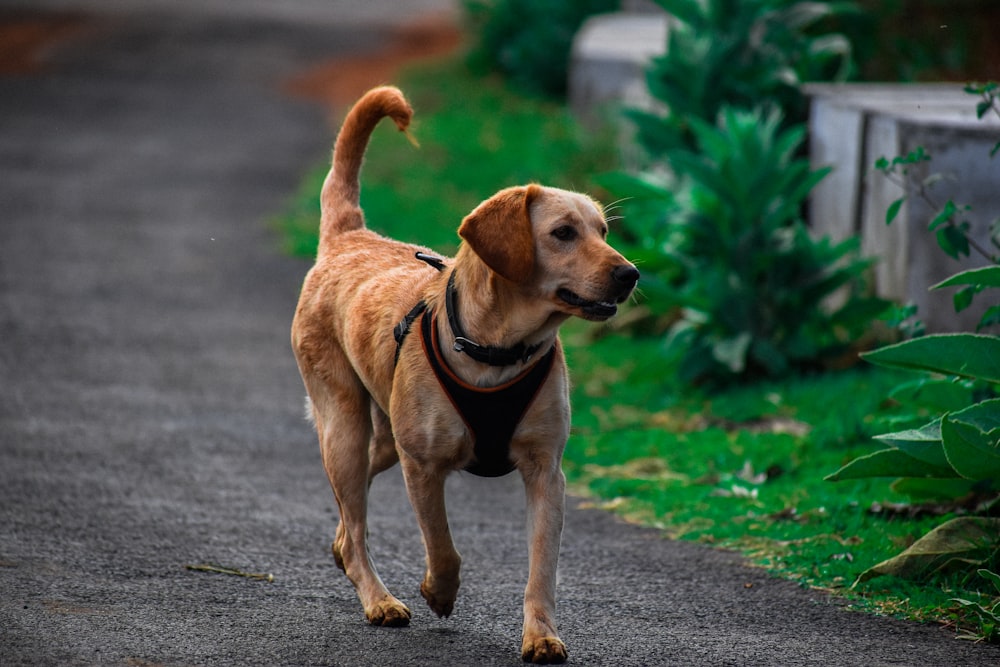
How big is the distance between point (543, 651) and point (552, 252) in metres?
1.26

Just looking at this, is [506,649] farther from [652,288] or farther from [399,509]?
[652,288]

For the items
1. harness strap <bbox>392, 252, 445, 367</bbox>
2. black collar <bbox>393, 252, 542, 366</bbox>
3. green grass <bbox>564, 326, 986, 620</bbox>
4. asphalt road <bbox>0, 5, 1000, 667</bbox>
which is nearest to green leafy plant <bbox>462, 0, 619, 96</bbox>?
asphalt road <bbox>0, 5, 1000, 667</bbox>

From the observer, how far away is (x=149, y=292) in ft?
34.7

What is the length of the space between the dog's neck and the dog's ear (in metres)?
0.09

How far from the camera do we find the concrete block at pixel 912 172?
24.0 ft

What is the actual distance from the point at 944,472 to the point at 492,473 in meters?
1.80

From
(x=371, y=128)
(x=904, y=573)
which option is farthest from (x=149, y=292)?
(x=904, y=573)

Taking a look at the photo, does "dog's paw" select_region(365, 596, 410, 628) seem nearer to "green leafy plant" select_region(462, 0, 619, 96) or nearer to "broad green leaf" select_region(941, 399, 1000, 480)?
Answer: "broad green leaf" select_region(941, 399, 1000, 480)

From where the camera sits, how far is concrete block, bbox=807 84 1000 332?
7.30m

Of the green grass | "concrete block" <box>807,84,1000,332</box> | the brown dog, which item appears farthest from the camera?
"concrete block" <box>807,84,1000,332</box>

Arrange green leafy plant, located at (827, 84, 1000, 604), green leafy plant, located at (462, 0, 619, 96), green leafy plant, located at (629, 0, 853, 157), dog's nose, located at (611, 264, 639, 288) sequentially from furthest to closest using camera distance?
green leafy plant, located at (462, 0, 619, 96), green leafy plant, located at (629, 0, 853, 157), green leafy plant, located at (827, 84, 1000, 604), dog's nose, located at (611, 264, 639, 288)

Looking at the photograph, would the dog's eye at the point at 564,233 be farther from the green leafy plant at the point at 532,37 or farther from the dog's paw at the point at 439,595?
the green leafy plant at the point at 532,37

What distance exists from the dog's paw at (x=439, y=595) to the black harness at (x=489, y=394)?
1.33 ft

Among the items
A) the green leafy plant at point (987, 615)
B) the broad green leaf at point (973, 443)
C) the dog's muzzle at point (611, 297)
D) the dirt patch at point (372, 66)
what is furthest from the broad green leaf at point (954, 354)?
the dirt patch at point (372, 66)
